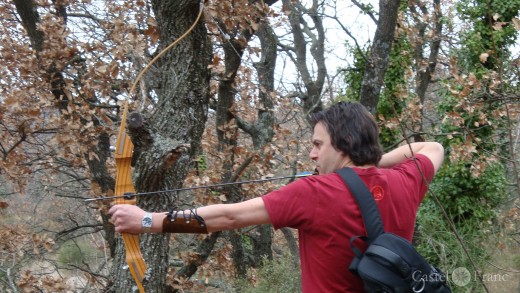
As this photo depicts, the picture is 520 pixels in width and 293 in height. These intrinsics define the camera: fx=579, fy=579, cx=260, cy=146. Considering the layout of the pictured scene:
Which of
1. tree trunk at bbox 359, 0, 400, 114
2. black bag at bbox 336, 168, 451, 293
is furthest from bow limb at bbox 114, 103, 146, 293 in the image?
tree trunk at bbox 359, 0, 400, 114

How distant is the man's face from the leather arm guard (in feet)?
1.58

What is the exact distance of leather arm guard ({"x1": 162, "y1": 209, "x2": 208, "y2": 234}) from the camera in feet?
6.63

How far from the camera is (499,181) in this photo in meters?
9.45

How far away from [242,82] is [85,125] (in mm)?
3333

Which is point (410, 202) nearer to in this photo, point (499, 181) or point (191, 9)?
point (191, 9)

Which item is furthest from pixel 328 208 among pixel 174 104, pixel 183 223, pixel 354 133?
pixel 174 104

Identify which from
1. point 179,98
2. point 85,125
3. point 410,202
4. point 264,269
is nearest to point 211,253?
point 264,269

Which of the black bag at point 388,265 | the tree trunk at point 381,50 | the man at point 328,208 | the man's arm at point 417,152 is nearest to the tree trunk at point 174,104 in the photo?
the man's arm at point 417,152

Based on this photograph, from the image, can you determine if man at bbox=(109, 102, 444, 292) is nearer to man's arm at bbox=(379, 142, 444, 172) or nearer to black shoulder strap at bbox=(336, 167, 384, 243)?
black shoulder strap at bbox=(336, 167, 384, 243)

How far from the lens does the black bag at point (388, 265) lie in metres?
1.79

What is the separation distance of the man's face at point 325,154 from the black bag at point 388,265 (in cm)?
20

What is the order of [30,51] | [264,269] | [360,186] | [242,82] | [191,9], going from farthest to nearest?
[242,82], [264,269], [30,51], [191,9], [360,186]

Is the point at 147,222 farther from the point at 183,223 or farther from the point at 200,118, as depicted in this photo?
the point at 200,118

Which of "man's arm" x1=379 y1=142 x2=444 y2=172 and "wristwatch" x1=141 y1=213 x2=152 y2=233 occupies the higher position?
"man's arm" x1=379 y1=142 x2=444 y2=172
